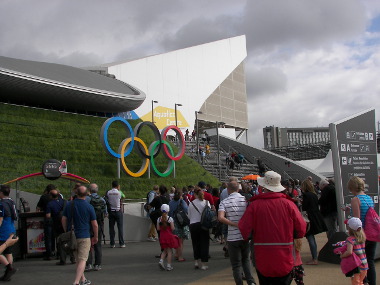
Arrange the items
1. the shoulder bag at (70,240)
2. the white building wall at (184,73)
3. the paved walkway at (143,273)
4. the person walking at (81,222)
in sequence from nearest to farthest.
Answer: the person walking at (81,222) → the shoulder bag at (70,240) → the paved walkway at (143,273) → the white building wall at (184,73)

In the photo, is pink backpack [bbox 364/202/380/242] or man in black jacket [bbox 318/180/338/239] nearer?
pink backpack [bbox 364/202/380/242]

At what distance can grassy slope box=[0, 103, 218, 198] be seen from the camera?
19109 mm

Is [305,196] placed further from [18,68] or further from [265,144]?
[265,144]

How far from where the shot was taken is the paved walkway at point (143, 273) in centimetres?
780

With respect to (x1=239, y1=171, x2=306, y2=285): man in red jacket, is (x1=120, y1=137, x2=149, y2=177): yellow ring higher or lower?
higher

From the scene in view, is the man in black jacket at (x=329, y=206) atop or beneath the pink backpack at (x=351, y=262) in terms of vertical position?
atop

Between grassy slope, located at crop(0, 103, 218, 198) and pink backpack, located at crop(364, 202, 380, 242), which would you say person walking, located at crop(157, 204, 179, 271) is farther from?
grassy slope, located at crop(0, 103, 218, 198)

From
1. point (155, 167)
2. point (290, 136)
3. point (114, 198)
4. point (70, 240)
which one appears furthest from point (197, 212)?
point (290, 136)

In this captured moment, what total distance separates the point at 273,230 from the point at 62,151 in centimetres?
1789

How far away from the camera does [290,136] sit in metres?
78.0

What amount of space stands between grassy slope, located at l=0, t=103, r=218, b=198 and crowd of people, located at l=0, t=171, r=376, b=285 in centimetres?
809

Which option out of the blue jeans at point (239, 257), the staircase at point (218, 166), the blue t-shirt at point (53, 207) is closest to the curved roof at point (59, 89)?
the staircase at point (218, 166)

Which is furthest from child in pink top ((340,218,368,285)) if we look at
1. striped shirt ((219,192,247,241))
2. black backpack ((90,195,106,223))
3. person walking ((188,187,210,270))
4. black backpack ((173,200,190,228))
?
black backpack ((90,195,106,223))

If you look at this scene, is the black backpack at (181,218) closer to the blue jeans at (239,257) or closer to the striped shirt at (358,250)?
the blue jeans at (239,257)
